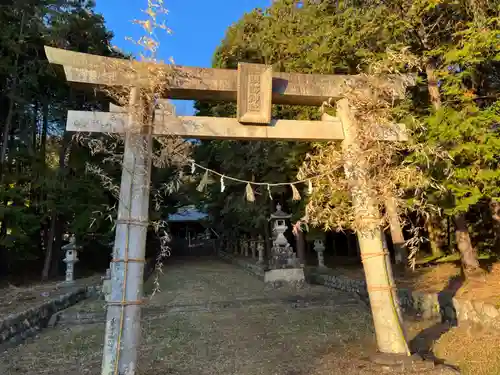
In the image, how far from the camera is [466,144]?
6.62m

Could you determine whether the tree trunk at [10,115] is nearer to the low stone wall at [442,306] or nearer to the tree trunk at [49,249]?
the tree trunk at [49,249]

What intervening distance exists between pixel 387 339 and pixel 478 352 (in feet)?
4.20

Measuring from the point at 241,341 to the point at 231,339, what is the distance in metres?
0.21

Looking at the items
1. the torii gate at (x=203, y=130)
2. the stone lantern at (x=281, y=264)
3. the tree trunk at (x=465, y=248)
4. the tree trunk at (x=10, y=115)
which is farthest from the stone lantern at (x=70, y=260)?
the tree trunk at (x=465, y=248)

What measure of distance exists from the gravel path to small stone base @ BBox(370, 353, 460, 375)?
174 mm

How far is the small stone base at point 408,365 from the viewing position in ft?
13.3

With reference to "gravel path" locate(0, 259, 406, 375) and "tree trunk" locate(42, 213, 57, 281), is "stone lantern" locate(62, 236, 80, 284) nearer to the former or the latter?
"tree trunk" locate(42, 213, 57, 281)

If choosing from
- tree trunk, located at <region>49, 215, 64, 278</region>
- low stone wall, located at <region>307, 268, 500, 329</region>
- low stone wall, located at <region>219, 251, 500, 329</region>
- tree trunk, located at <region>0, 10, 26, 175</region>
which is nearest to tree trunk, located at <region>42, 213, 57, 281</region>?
tree trunk, located at <region>49, 215, 64, 278</region>

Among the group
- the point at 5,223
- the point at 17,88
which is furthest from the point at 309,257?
the point at 17,88

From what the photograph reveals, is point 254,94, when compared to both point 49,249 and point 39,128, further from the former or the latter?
point 39,128

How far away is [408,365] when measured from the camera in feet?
13.6

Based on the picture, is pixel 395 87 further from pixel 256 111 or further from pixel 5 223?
pixel 5 223

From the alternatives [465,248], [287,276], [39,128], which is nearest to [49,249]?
[39,128]

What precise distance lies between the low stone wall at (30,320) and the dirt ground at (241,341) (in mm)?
236
